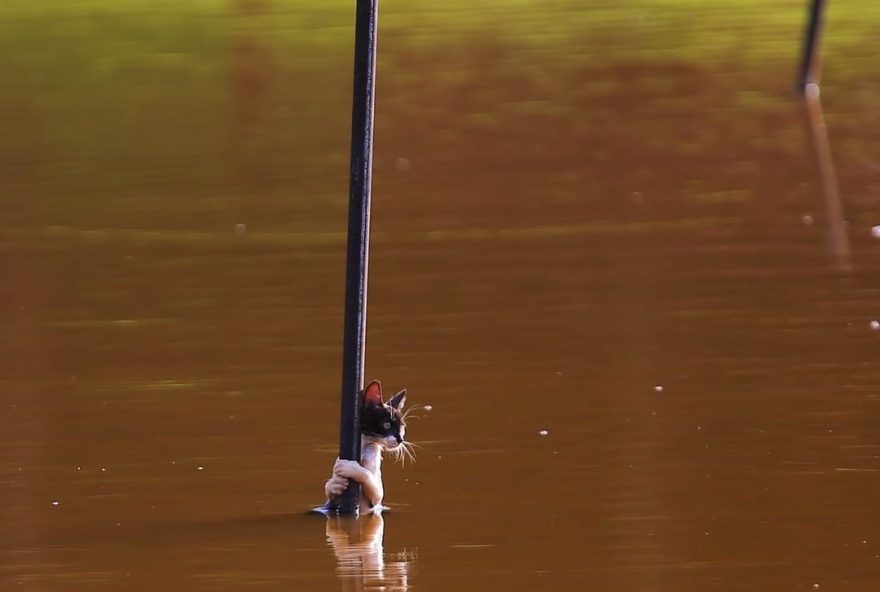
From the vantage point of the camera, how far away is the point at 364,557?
6.45m

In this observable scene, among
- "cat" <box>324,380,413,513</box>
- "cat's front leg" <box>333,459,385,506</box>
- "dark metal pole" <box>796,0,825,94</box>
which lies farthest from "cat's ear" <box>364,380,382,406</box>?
"dark metal pole" <box>796,0,825,94</box>

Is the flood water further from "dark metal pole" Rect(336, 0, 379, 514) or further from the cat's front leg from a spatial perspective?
"dark metal pole" Rect(336, 0, 379, 514)

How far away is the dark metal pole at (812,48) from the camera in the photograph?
675 inches

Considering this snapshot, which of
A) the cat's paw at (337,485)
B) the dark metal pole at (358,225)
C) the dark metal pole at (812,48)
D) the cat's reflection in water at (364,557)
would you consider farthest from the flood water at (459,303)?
the dark metal pole at (358,225)

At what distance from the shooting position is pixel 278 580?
616cm

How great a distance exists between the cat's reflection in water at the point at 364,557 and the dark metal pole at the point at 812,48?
1141 cm

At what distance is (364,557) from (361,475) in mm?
492

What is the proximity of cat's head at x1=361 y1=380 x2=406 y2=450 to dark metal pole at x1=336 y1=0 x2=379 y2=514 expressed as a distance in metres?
0.08

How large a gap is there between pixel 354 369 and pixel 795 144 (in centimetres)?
935

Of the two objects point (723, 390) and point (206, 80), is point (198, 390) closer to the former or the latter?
point (723, 390)

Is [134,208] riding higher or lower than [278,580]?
higher

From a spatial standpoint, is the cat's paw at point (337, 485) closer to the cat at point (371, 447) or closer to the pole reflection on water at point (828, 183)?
the cat at point (371, 447)

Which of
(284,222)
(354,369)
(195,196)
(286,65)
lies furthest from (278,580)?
(286,65)

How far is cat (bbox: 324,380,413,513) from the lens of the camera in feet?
22.6
